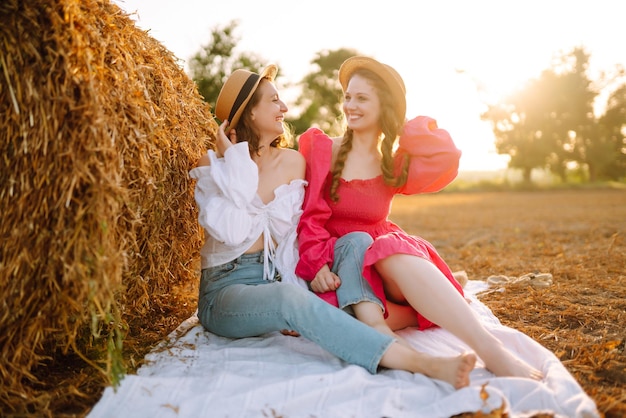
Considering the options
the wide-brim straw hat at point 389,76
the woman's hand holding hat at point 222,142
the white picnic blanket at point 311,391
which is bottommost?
the white picnic blanket at point 311,391

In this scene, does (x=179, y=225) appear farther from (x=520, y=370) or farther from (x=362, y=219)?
(x=520, y=370)

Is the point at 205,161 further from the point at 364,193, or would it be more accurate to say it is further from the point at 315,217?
the point at 364,193

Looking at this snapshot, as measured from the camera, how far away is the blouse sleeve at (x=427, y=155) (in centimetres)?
310

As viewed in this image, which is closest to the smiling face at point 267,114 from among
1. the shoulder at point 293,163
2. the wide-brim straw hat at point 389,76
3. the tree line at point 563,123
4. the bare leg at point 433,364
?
the shoulder at point 293,163

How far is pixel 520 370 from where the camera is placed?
224 centimetres

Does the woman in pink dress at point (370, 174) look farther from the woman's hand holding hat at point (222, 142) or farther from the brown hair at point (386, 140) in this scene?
the woman's hand holding hat at point (222, 142)

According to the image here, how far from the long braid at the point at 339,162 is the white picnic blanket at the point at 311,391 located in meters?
0.95

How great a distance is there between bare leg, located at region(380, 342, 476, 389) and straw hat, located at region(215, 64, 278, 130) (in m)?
1.60

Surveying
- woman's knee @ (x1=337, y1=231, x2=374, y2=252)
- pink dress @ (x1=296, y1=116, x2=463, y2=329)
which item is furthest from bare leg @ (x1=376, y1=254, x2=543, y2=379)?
pink dress @ (x1=296, y1=116, x2=463, y2=329)

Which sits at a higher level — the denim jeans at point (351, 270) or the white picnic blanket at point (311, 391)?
the denim jeans at point (351, 270)

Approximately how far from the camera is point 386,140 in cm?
317

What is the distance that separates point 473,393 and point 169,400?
120cm

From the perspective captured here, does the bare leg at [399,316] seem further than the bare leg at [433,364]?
Yes

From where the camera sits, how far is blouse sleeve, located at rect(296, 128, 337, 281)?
2.91 metres
